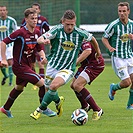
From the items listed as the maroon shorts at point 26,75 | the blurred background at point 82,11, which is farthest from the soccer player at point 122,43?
the blurred background at point 82,11

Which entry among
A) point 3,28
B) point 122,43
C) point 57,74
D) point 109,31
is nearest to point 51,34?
point 57,74

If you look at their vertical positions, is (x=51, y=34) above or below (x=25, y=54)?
above

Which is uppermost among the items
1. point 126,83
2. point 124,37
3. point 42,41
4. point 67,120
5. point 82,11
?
point 42,41

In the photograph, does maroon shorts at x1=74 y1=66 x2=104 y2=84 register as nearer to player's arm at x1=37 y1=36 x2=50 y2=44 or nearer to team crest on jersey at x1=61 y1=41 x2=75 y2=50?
team crest on jersey at x1=61 y1=41 x2=75 y2=50

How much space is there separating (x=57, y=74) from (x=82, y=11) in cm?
1356

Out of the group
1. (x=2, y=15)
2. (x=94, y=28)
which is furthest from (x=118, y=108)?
(x=94, y=28)

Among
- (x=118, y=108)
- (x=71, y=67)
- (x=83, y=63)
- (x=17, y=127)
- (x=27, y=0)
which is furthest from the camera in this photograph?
(x=27, y=0)

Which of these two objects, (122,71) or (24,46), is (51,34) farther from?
(122,71)

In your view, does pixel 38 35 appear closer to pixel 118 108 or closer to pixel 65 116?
pixel 65 116

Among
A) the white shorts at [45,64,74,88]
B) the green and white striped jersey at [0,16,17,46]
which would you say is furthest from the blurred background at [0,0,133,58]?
the white shorts at [45,64,74,88]

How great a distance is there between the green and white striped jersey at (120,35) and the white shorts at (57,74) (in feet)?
6.00

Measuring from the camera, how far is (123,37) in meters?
10.2

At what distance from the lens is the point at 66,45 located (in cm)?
873

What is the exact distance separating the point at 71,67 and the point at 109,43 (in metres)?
2.06
